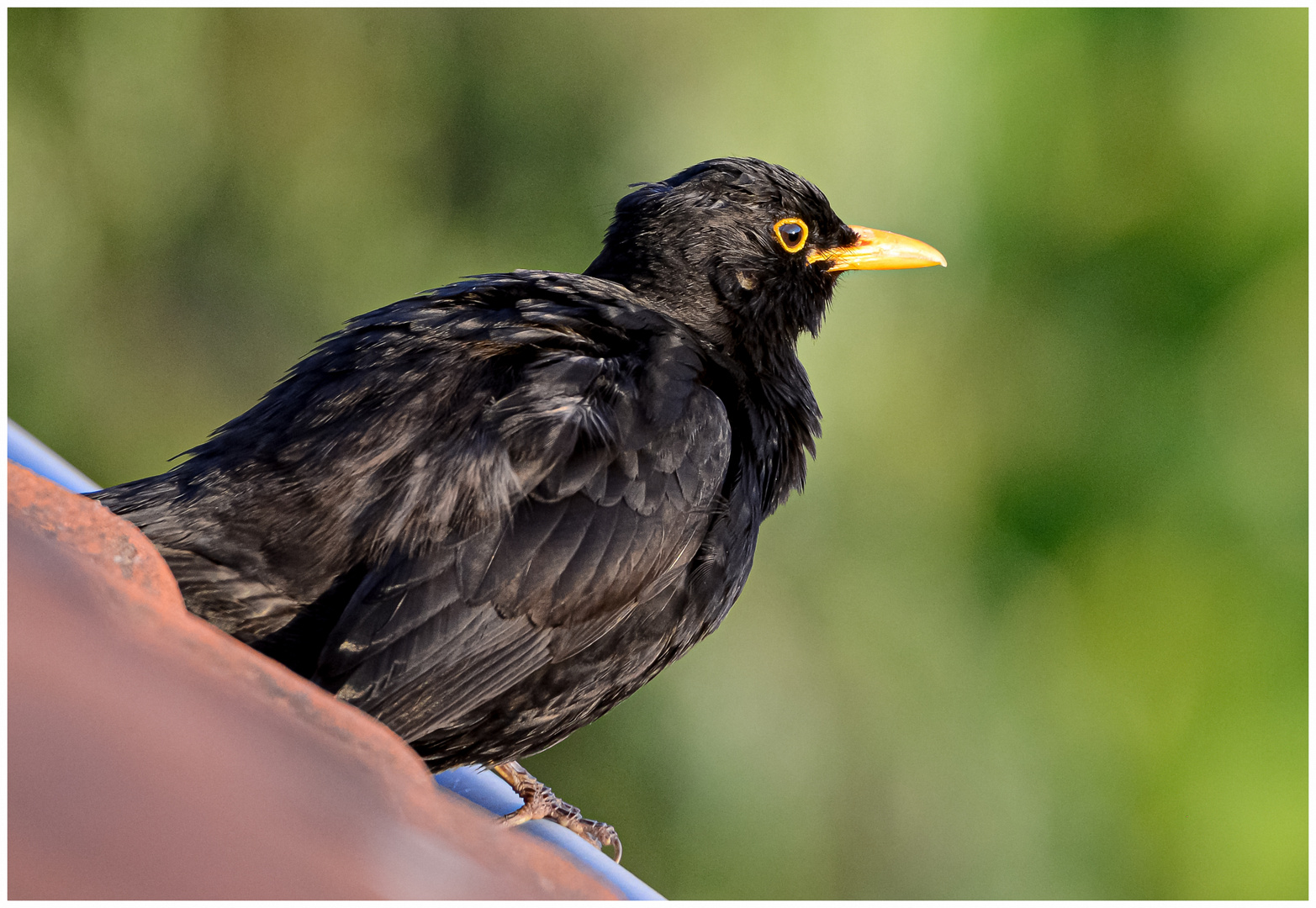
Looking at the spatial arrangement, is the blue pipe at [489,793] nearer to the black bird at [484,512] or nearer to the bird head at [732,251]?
the black bird at [484,512]

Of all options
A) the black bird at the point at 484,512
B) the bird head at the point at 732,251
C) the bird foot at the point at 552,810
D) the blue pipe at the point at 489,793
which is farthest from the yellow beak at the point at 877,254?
the blue pipe at the point at 489,793

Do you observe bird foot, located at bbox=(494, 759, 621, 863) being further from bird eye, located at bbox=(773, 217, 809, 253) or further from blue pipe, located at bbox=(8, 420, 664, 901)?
bird eye, located at bbox=(773, 217, 809, 253)

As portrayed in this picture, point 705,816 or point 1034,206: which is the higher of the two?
point 1034,206

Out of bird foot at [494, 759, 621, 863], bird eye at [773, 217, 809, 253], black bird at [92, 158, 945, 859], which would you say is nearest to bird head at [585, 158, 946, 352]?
bird eye at [773, 217, 809, 253]

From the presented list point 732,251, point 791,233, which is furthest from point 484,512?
point 791,233

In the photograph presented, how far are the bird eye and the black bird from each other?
26.6 inches

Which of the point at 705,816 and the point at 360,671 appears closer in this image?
the point at 360,671

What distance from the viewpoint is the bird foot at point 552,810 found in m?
2.95

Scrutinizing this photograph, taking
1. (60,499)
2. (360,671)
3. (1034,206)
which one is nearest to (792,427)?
(360,671)

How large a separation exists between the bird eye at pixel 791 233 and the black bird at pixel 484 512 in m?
0.67

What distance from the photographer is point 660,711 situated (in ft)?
22.1

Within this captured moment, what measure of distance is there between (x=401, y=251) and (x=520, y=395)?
15.7 feet

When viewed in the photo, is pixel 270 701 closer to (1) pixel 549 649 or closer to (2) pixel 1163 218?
(1) pixel 549 649

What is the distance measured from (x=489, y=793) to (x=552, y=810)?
0.31m
